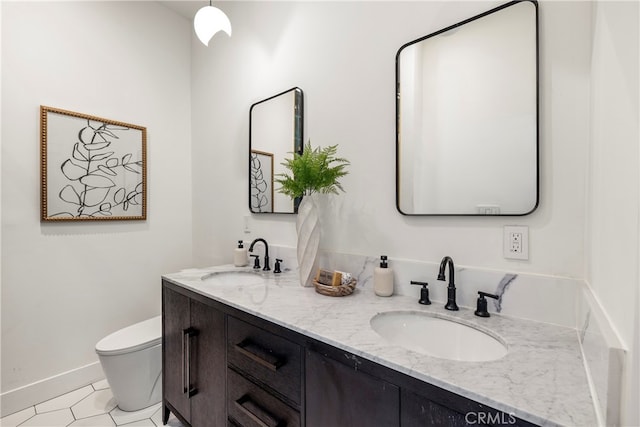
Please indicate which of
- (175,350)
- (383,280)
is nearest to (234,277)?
(175,350)

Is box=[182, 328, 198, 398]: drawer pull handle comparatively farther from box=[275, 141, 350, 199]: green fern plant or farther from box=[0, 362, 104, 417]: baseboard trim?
box=[0, 362, 104, 417]: baseboard trim

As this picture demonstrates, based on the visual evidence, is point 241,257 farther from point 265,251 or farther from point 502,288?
point 502,288

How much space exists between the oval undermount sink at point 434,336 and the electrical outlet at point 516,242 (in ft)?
1.00

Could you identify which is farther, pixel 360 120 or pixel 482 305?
pixel 360 120

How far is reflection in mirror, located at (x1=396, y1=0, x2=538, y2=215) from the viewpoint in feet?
3.34

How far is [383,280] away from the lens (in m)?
1.24

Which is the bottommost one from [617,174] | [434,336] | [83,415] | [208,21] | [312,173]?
[83,415]

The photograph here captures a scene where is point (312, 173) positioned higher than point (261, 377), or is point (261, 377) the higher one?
point (312, 173)

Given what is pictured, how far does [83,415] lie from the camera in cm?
170

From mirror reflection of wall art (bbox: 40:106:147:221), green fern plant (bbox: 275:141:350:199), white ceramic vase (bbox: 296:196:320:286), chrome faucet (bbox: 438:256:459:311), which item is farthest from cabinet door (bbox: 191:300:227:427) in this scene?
mirror reflection of wall art (bbox: 40:106:147:221)

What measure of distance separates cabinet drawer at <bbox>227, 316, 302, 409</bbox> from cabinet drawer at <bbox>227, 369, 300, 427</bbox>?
3 cm

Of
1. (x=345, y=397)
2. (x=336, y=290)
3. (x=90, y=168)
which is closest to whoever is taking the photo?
(x=345, y=397)

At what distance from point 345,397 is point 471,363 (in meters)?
0.33

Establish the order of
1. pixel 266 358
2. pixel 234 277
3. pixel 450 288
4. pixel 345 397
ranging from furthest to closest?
pixel 234 277 → pixel 450 288 → pixel 266 358 → pixel 345 397
